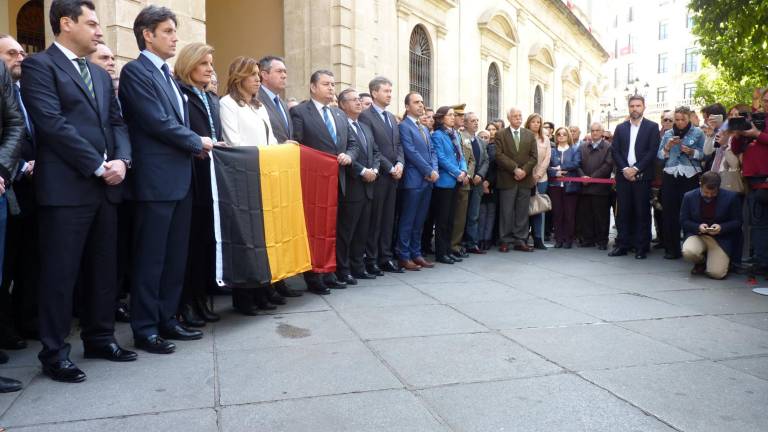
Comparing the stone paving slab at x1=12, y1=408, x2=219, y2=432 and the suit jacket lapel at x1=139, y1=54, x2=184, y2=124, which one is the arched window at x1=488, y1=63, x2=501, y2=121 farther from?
the stone paving slab at x1=12, y1=408, x2=219, y2=432

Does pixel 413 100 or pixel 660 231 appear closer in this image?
pixel 413 100

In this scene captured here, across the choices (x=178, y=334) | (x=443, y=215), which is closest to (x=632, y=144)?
(x=443, y=215)

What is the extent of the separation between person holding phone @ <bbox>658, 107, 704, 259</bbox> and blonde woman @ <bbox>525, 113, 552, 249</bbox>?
1.63m

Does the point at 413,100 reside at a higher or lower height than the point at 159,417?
higher

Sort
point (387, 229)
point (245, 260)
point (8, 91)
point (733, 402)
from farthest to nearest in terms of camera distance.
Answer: point (387, 229), point (245, 260), point (8, 91), point (733, 402)

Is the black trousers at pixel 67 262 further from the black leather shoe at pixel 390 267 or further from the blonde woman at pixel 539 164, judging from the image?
the blonde woman at pixel 539 164

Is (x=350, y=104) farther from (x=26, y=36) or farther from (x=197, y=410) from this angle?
(x=26, y=36)

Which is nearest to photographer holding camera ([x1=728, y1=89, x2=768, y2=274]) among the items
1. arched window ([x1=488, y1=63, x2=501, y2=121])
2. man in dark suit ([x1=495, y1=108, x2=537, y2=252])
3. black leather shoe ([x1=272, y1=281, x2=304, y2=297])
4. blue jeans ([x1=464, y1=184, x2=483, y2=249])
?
man in dark suit ([x1=495, y1=108, x2=537, y2=252])

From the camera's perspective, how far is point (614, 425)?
2.95m

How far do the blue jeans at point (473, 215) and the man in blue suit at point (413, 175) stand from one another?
4.80ft

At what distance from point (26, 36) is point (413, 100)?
285 inches

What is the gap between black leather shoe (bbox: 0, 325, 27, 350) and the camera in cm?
424

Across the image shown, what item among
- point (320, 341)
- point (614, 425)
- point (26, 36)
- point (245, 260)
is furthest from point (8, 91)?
point (26, 36)

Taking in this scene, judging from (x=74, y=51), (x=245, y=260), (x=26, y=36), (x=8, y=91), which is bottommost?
(x=245, y=260)
